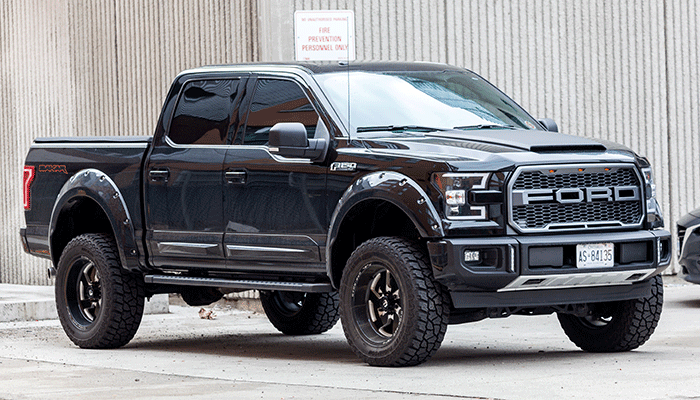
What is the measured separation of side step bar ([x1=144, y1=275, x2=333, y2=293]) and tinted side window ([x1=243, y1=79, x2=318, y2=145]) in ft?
3.29

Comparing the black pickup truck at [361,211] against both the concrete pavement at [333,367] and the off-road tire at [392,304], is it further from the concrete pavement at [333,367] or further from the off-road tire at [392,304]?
the concrete pavement at [333,367]

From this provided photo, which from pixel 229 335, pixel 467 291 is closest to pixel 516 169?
pixel 467 291

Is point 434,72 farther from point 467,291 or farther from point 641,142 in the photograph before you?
point 641,142

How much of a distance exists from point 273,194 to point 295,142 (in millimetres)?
599

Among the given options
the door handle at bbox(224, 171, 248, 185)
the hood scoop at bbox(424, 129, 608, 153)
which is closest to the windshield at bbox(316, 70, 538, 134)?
the hood scoop at bbox(424, 129, 608, 153)

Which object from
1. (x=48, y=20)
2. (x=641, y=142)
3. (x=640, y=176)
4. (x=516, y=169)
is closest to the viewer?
(x=516, y=169)

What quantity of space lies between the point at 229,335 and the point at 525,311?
3859mm

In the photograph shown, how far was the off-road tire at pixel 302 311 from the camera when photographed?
10.5 m

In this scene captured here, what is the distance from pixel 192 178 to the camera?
9.02 metres

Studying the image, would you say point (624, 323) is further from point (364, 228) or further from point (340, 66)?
point (340, 66)

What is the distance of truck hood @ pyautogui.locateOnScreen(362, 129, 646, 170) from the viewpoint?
287 inches

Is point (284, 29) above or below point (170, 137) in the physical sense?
above

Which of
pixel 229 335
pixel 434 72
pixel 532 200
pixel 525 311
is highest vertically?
pixel 434 72

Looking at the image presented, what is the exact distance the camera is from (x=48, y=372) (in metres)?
7.98
